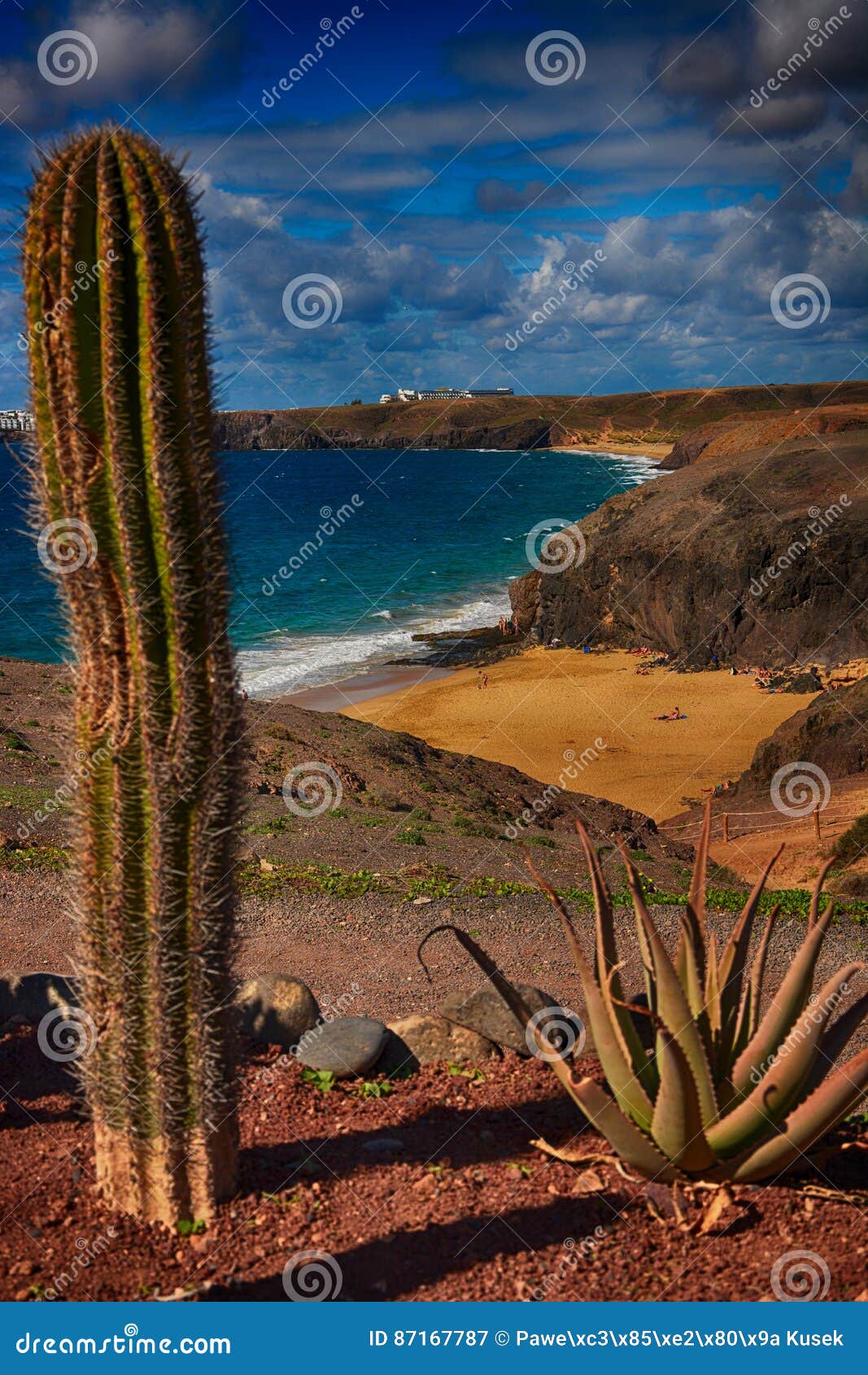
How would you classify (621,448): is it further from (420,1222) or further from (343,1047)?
(420,1222)

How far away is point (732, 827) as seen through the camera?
51.3 ft

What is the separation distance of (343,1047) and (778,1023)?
2311mm

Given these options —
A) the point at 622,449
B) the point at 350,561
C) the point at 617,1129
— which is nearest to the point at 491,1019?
the point at 617,1129

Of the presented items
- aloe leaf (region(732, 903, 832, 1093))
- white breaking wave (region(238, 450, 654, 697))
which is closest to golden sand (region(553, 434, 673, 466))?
white breaking wave (region(238, 450, 654, 697))

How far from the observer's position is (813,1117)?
153 inches

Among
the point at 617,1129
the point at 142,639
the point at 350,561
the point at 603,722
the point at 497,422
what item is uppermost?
the point at 497,422

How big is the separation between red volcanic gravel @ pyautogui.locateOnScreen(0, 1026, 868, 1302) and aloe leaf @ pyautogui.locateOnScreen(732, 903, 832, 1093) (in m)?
0.45

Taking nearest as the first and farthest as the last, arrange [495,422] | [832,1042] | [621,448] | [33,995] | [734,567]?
[832,1042], [33,995], [734,567], [621,448], [495,422]

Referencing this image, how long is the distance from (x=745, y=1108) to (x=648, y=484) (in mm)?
39164

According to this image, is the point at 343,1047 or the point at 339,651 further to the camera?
the point at 339,651

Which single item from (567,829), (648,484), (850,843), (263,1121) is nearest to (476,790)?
(567,829)

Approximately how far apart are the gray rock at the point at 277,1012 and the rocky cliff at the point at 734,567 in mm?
25156

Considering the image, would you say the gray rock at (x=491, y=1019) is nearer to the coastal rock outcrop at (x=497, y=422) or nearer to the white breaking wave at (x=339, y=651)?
the white breaking wave at (x=339, y=651)

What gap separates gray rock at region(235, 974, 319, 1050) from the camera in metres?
5.81
